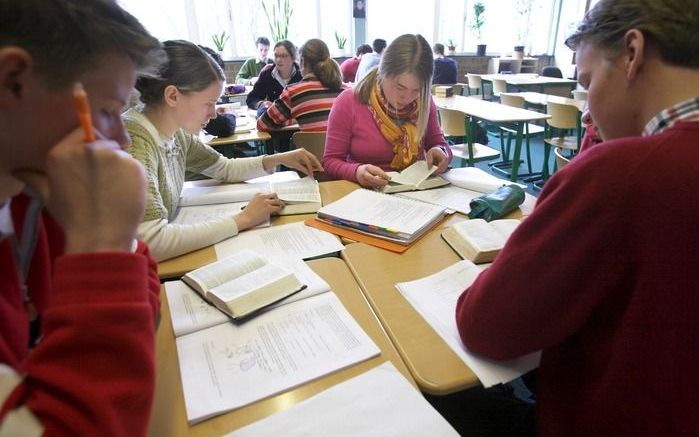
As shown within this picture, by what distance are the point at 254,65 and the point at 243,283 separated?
5943mm

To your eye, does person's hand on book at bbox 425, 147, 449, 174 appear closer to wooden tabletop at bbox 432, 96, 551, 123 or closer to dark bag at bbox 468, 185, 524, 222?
dark bag at bbox 468, 185, 524, 222

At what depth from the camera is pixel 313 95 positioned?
2939mm

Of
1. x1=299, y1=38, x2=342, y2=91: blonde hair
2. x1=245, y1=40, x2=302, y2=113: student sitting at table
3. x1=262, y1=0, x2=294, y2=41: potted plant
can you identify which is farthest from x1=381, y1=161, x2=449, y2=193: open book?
x1=262, y1=0, x2=294, y2=41: potted plant

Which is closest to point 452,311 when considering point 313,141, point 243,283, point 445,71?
point 243,283

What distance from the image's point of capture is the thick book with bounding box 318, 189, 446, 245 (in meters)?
1.27

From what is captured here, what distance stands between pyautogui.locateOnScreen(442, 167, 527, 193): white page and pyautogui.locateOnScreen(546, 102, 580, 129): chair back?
2.50 meters

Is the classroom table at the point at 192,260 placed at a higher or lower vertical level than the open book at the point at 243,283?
lower

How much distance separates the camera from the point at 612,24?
27.1 inches

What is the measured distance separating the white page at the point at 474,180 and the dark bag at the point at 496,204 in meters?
0.16

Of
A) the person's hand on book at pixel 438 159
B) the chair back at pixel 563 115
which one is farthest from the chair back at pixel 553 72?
the person's hand on book at pixel 438 159

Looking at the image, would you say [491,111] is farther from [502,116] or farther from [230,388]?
[230,388]

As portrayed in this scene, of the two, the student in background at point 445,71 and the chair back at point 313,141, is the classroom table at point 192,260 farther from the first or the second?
the student in background at point 445,71

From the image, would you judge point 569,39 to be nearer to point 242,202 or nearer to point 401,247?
point 401,247

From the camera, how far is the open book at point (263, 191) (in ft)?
4.96
